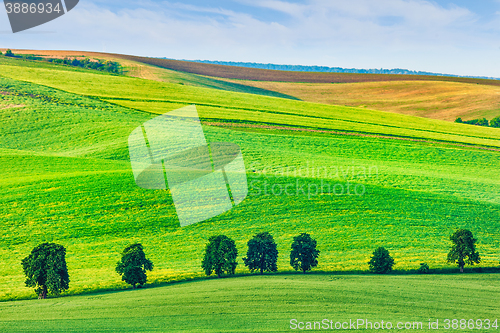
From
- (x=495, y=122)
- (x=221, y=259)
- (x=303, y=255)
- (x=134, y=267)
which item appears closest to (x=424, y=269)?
(x=303, y=255)

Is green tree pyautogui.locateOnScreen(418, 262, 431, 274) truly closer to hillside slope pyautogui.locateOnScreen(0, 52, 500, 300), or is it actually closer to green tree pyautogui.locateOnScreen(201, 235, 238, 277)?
hillside slope pyautogui.locateOnScreen(0, 52, 500, 300)

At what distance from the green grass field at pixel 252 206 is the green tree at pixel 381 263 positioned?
40.3 inches

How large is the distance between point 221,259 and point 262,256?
7.80ft

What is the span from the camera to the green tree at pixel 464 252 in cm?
2138

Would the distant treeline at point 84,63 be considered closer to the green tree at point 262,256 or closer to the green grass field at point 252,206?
the green grass field at point 252,206

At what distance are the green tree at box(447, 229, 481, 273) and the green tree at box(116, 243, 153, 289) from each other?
1750 centimetres

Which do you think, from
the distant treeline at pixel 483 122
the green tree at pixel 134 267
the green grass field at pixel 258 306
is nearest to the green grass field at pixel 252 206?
the green grass field at pixel 258 306

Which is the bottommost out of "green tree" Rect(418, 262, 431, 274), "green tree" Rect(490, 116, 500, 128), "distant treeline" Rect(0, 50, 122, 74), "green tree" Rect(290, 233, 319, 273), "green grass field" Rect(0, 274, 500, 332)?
"green tree" Rect(418, 262, 431, 274)

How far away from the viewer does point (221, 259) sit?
20188 millimetres

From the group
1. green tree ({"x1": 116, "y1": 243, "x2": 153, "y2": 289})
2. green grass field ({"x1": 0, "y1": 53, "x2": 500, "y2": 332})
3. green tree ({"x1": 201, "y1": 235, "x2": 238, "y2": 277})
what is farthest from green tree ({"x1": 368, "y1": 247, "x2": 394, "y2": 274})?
green tree ({"x1": 116, "y1": 243, "x2": 153, "y2": 289})

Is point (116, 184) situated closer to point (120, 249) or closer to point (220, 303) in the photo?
point (120, 249)

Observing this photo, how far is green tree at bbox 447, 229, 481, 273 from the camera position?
Result: 21375mm

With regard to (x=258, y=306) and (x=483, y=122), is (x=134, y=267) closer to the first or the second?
(x=258, y=306)

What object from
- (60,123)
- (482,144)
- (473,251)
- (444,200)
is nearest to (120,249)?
(473,251)
